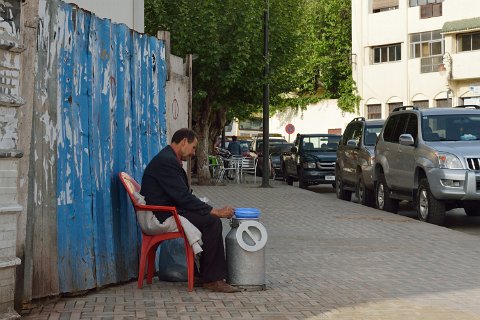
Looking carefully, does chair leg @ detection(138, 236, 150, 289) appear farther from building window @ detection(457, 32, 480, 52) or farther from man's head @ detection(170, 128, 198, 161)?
building window @ detection(457, 32, 480, 52)

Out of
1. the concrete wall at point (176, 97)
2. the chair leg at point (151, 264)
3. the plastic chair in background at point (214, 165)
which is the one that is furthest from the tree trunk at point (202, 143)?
the chair leg at point (151, 264)

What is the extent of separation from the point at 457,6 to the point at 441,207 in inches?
1548

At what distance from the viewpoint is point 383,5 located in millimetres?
60281

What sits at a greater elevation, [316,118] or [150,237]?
Answer: [316,118]

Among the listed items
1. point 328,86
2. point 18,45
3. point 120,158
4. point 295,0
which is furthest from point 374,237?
point 328,86

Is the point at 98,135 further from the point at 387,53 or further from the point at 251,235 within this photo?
the point at 387,53

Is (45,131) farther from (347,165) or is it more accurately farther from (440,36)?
(440,36)

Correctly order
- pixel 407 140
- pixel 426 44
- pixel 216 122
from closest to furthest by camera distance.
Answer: pixel 407 140 → pixel 216 122 → pixel 426 44

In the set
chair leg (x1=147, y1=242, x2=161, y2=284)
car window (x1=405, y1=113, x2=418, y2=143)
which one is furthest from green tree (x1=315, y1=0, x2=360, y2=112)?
chair leg (x1=147, y1=242, x2=161, y2=284)

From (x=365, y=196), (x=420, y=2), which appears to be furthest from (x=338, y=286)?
(x=420, y=2)

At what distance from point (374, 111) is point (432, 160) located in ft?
148

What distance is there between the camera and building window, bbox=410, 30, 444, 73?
2215 inches

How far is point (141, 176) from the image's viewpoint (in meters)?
9.95

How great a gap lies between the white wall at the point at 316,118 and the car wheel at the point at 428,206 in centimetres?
4664
